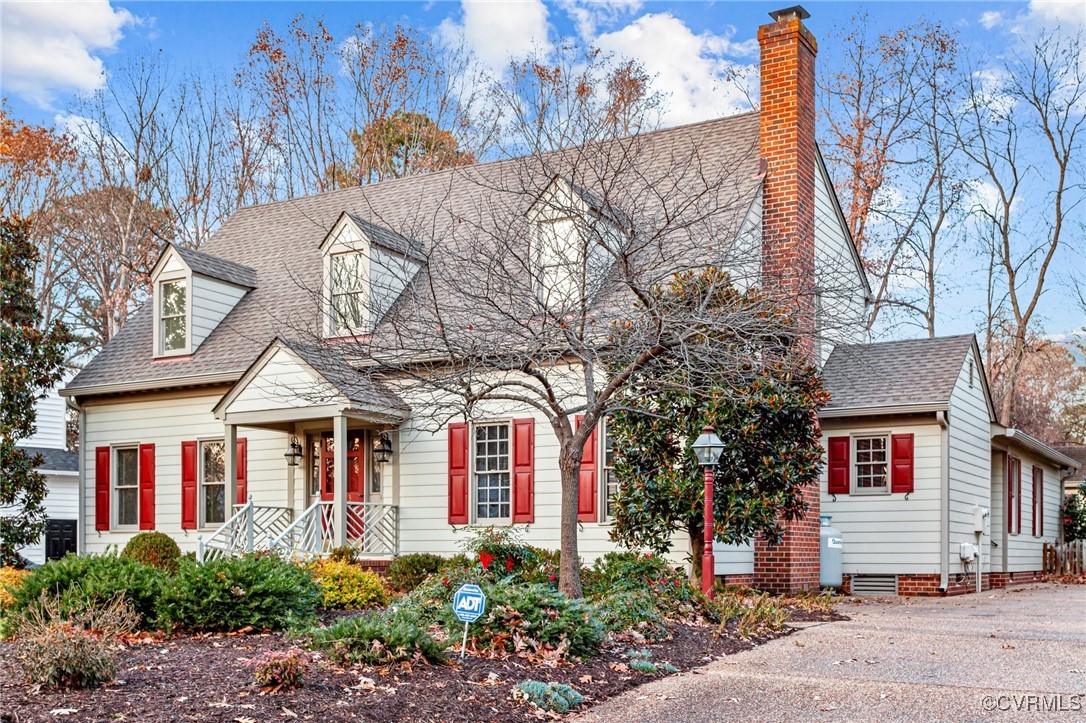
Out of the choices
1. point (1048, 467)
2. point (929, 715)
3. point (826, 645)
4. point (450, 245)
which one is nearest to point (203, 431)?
point (450, 245)

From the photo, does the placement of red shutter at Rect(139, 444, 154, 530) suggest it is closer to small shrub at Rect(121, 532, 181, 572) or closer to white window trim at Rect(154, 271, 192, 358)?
white window trim at Rect(154, 271, 192, 358)

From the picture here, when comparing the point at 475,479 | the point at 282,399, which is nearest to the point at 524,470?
the point at 475,479

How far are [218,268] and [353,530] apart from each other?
19.3 feet

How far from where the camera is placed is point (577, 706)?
7137 mm

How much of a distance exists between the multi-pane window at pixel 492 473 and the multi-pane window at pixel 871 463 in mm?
5670

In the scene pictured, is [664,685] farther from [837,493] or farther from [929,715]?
[837,493]

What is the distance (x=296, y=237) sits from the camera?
20766mm

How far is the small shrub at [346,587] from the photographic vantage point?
473 inches

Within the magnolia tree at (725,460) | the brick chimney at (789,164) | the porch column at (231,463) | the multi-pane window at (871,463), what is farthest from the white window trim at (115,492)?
the multi-pane window at (871,463)

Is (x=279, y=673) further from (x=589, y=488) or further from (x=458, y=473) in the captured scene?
(x=458, y=473)

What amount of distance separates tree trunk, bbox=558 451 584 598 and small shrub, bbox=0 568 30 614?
518 cm

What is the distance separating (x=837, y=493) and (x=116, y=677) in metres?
12.6

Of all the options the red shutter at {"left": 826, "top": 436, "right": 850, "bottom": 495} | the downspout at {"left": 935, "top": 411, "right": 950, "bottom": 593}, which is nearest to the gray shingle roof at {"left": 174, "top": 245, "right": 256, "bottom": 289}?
the red shutter at {"left": 826, "top": 436, "right": 850, "bottom": 495}

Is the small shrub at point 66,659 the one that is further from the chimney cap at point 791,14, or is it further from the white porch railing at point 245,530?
the chimney cap at point 791,14
